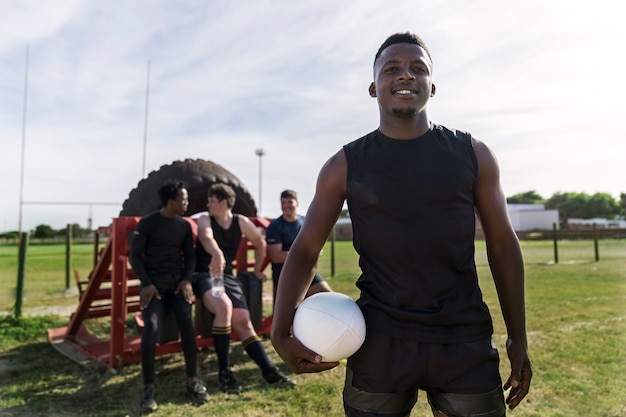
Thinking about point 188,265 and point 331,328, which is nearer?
point 331,328

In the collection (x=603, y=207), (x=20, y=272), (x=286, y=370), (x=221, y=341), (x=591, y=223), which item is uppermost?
(x=603, y=207)

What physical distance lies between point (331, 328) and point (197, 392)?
3021 millimetres

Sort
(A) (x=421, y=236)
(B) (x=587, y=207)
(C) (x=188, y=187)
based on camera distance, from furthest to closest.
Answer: (B) (x=587, y=207) < (C) (x=188, y=187) < (A) (x=421, y=236)

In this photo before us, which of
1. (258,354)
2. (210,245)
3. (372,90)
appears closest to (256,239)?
(210,245)

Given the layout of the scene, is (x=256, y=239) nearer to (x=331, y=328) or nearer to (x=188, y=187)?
(x=188, y=187)

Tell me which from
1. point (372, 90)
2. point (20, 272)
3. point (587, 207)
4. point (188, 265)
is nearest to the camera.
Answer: point (372, 90)

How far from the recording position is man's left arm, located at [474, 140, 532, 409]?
1802mm

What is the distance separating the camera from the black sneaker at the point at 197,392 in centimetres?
429

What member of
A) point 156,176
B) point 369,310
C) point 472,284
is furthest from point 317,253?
point 156,176

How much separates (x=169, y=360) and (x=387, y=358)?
179 inches

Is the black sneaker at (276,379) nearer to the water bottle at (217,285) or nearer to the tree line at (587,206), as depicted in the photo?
the water bottle at (217,285)

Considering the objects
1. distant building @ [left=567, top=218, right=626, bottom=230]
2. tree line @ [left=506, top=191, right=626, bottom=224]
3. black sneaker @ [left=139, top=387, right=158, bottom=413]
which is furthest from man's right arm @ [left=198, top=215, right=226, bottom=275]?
tree line @ [left=506, top=191, right=626, bottom=224]

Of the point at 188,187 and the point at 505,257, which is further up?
the point at 188,187

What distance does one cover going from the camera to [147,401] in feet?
13.6
